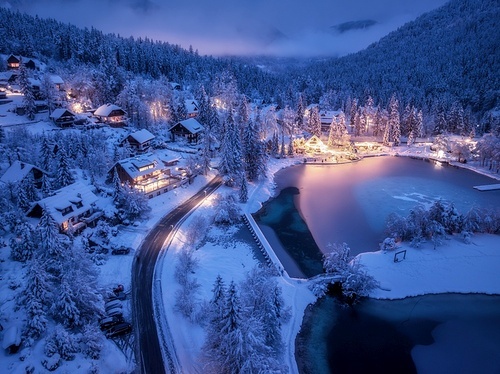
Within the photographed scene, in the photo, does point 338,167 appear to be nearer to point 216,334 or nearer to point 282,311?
point 282,311

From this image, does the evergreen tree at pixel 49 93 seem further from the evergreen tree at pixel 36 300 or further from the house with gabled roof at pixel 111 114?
the evergreen tree at pixel 36 300

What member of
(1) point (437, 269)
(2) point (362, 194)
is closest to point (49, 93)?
(2) point (362, 194)

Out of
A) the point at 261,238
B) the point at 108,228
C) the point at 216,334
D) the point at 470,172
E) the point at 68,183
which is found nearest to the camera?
the point at 216,334

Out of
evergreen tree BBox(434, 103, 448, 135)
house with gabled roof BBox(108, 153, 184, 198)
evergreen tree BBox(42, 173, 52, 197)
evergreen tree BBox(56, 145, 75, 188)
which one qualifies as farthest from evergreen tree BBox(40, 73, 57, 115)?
evergreen tree BBox(434, 103, 448, 135)

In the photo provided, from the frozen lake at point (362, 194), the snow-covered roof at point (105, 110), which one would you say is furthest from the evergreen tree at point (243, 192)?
the snow-covered roof at point (105, 110)

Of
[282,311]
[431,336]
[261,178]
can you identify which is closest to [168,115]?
[261,178]
